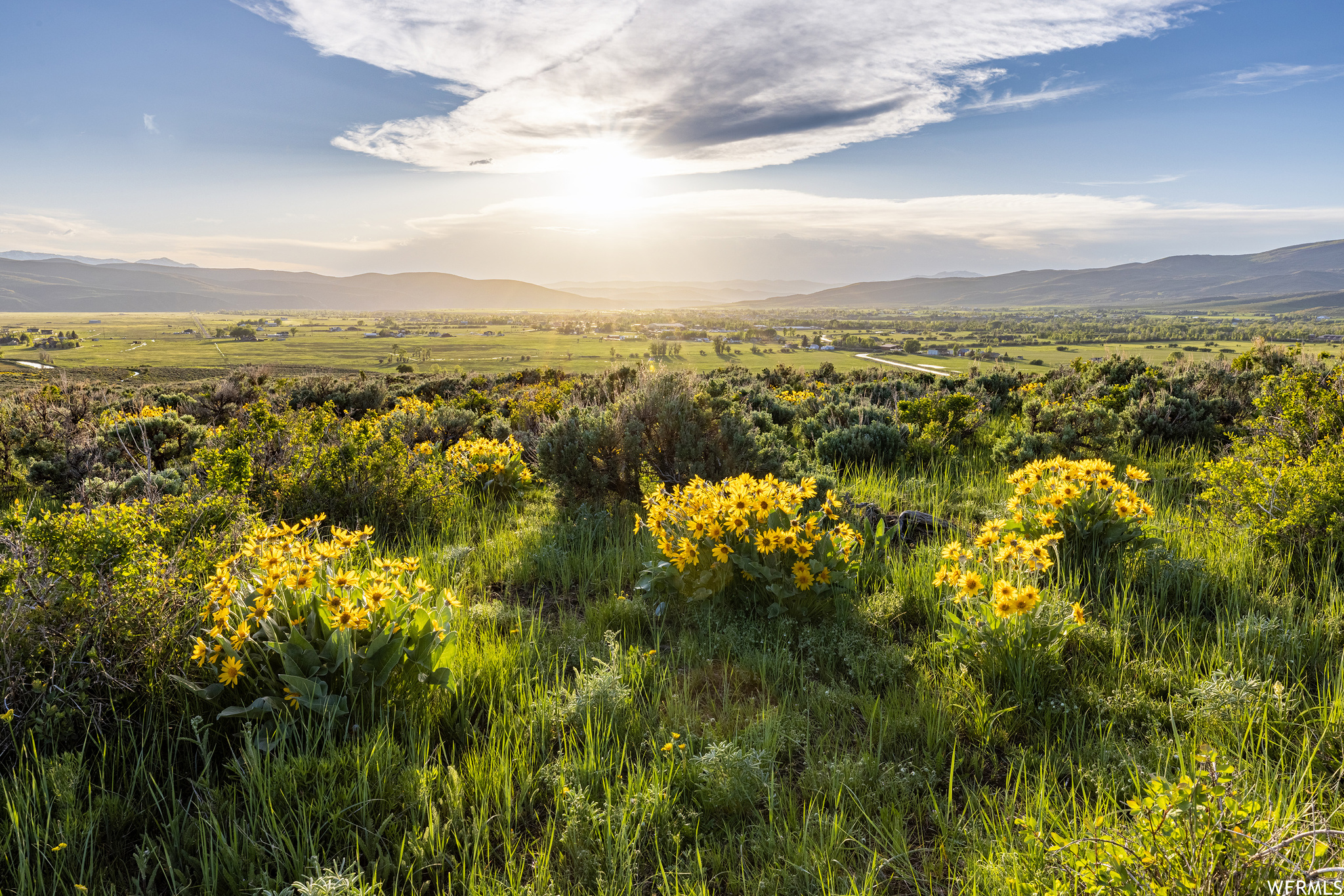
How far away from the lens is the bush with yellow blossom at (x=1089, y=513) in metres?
4.49

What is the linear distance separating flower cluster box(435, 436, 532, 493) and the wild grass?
3.64 metres

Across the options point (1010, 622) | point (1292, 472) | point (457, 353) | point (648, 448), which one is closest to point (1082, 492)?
point (1292, 472)

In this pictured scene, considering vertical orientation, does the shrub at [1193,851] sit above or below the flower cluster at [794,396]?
below

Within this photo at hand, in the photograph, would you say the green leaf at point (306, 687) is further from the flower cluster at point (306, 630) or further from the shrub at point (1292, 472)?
the shrub at point (1292, 472)

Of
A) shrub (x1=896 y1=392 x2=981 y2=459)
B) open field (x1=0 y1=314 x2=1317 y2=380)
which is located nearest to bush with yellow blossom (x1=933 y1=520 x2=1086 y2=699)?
shrub (x1=896 y1=392 x2=981 y2=459)

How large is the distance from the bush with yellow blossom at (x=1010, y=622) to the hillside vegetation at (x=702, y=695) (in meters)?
0.02

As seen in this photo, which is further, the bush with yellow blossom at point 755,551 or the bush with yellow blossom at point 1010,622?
the bush with yellow blossom at point 755,551

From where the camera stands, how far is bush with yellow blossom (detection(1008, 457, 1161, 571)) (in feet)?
14.7

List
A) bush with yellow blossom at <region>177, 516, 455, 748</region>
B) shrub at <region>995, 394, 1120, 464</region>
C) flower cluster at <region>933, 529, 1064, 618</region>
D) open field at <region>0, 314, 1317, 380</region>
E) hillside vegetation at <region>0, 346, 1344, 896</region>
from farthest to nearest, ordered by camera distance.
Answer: open field at <region>0, 314, 1317, 380</region> → shrub at <region>995, 394, 1120, 464</region> → flower cluster at <region>933, 529, 1064, 618</region> → bush with yellow blossom at <region>177, 516, 455, 748</region> → hillside vegetation at <region>0, 346, 1344, 896</region>

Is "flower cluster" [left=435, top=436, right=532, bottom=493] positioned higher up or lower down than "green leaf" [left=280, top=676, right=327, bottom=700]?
higher up

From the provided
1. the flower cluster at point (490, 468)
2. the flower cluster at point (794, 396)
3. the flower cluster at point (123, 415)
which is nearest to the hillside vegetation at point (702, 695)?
the flower cluster at point (490, 468)

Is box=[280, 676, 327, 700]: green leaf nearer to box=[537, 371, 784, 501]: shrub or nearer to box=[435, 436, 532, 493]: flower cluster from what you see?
box=[537, 371, 784, 501]: shrub

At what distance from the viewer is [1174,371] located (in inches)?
444

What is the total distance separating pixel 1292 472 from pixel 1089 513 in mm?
1500
